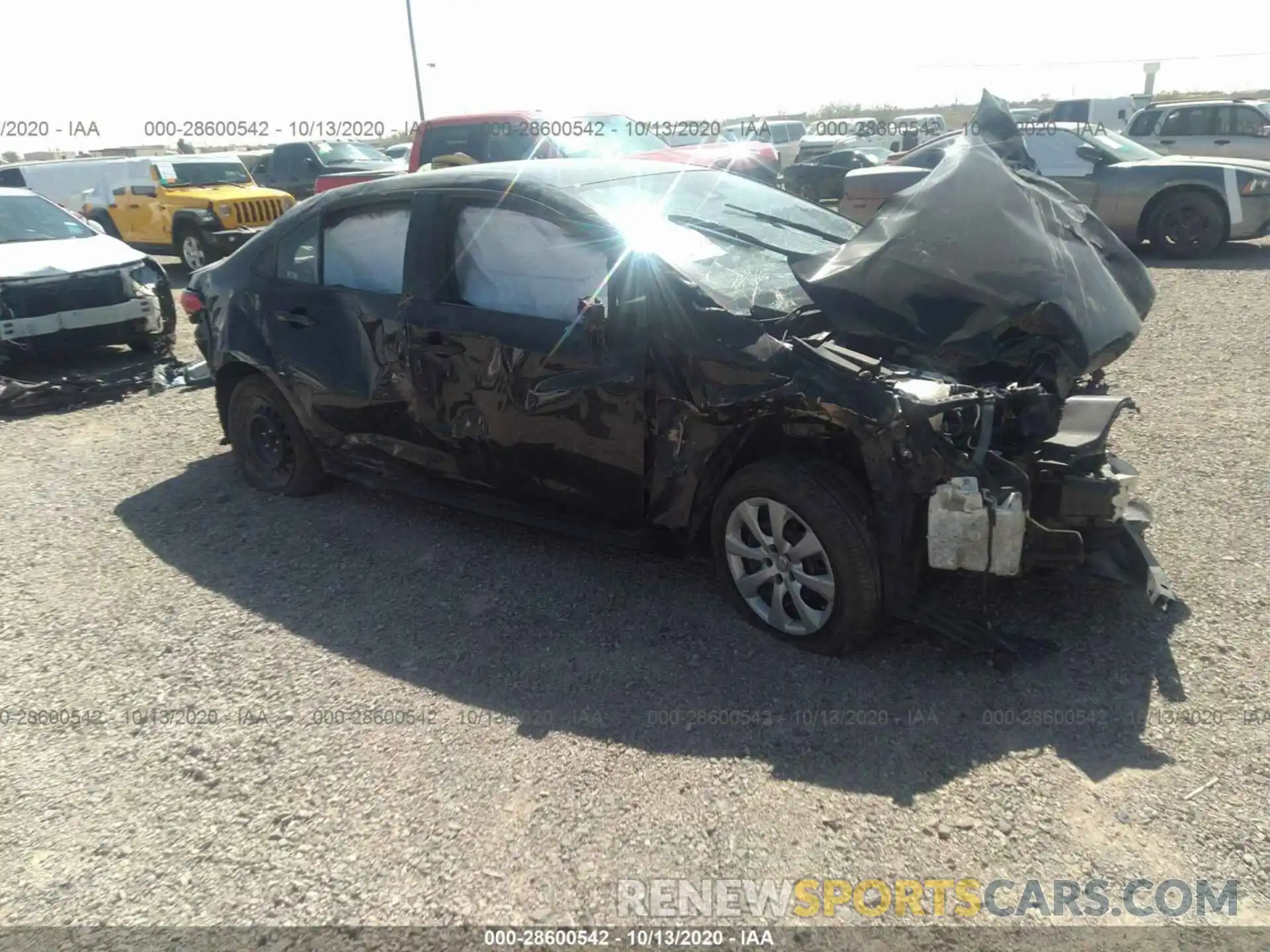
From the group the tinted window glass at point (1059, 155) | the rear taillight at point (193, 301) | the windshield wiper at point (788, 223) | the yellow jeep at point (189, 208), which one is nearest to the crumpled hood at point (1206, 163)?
the tinted window glass at point (1059, 155)

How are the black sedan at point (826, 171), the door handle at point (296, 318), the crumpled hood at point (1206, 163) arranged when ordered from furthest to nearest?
the black sedan at point (826, 171), the crumpled hood at point (1206, 163), the door handle at point (296, 318)

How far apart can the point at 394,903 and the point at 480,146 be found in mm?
10485

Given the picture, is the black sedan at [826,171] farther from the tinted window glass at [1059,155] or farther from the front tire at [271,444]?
the front tire at [271,444]

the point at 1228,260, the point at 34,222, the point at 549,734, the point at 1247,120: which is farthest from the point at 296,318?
the point at 1247,120

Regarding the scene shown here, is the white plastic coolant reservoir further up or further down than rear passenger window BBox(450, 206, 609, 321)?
further down

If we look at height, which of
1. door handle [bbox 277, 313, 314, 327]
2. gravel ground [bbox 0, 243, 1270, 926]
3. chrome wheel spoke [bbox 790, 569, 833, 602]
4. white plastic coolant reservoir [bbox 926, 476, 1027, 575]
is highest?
door handle [bbox 277, 313, 314, 327]

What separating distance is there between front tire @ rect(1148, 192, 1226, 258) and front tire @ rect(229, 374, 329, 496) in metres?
10.0

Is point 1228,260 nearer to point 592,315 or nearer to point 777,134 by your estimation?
point 592,315

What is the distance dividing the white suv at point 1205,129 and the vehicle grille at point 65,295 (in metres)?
14.9

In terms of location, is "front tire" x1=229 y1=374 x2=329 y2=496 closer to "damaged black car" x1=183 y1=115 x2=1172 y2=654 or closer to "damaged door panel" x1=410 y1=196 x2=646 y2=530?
"damaged black car" x1=183 y1=115 x2=1172 y2=654

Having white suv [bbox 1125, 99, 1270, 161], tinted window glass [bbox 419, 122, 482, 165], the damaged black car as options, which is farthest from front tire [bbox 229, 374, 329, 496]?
white suv [bbox 1125, 99, 1270, 161]

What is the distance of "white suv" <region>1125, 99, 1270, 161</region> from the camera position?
1519 centimetres

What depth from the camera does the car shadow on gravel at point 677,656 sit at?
307 cm

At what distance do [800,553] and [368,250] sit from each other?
2624 millimetres
